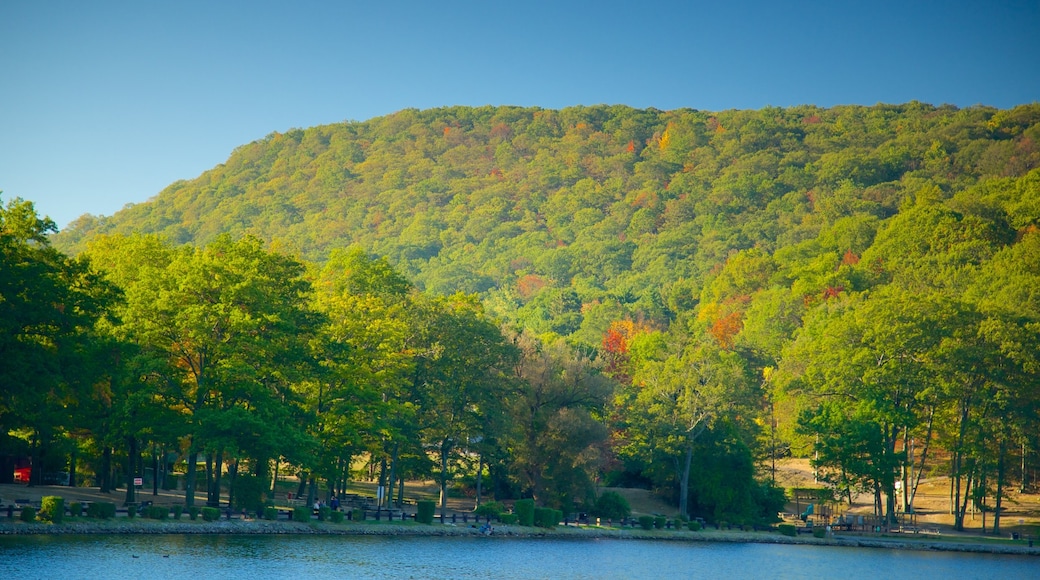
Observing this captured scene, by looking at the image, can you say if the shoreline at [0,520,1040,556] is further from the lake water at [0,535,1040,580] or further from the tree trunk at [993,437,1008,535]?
the tree trunk at [993,437,1008,535]

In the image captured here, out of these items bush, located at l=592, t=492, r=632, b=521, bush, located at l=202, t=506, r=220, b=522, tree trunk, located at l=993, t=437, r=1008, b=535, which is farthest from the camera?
tree trunk, located at l=993, t=437, r=1008, b=535

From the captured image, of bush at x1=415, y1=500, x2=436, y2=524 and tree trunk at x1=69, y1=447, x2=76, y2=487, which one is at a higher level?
tree trunk at x1=69, y1=447, x2=76, y2=487

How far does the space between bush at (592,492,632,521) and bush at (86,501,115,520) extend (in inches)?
1468

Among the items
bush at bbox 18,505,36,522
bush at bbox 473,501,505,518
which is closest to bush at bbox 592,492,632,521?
bush at bbox 473,501,505,518

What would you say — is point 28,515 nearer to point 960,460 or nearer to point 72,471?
point 72,471

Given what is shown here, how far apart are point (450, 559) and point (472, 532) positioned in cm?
1349

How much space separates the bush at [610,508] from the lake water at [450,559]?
6.76 metres

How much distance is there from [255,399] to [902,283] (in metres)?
100

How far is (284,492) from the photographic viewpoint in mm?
77125

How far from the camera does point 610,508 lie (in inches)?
3044

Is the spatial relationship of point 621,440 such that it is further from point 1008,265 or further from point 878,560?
point 1008,265

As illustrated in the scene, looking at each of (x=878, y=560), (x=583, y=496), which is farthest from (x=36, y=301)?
(x=878, y=560)

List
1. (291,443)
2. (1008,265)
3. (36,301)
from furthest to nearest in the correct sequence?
1. (1008,265)
2. (291,443)
3. (36,301)

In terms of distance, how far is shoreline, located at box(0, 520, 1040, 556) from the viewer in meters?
48.2
